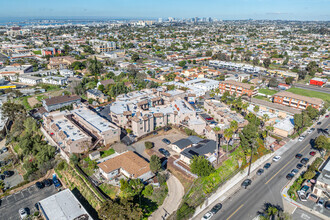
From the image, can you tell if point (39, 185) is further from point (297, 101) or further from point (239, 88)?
point (297, 101)

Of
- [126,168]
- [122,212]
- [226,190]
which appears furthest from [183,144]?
[122,212]

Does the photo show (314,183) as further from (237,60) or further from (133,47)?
(133,47)

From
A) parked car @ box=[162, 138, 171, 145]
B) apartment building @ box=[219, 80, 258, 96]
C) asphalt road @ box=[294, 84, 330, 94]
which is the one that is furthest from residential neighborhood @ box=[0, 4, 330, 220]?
asphalt road @ box=[294, 84, 330, 94]

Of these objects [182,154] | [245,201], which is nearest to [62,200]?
[182,154]

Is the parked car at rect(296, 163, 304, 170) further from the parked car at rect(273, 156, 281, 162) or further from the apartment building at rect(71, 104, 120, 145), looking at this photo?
the apartment building at rect(71, 104, 120, 145)

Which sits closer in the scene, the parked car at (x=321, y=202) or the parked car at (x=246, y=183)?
the parked car at (x=321, y=202)

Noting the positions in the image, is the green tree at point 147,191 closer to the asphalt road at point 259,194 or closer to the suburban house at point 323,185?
the asphalt road at point 259,194

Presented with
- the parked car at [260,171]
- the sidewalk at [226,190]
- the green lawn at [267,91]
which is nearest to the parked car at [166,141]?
the sidewalk at [226,190]
